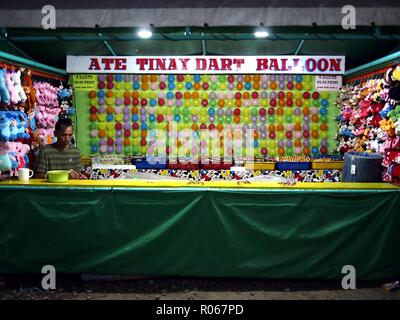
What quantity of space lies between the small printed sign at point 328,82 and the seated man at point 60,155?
479 cm

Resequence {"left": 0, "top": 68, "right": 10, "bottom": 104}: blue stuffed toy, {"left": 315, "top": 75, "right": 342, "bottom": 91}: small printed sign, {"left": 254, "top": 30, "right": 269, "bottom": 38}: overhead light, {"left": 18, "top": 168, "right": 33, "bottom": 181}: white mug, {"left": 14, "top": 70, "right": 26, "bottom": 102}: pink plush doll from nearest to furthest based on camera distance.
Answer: {"left": 254, "top": 30, "right": 269, "bottom": 38}: overhead light
{"left": 18, "top": 168, "right": 33, "bottom": 181}: white mug
{"left": 0, "top": 68, "right": 10, "bottom": 104}: blue stuffed toy
{"left": 14, "top": 70, "right": 26, "bottom": 102}: pink plush doll
{"left": 315, "top": 75, "right": 342, "bottom": 91}: small printed sign

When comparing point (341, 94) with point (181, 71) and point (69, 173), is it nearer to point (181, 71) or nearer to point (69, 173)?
point (181, 71)

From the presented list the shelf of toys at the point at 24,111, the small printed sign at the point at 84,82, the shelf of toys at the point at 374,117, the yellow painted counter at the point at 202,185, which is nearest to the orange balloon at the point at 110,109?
the small printed sign at the point at 84,82

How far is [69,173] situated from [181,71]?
11.4ft

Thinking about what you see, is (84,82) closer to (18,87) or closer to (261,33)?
(18,87)

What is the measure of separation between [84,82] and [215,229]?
4900 millimetres

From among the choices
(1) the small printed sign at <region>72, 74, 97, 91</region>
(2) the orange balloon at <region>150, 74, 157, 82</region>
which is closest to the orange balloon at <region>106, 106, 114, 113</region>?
(1) the small printed sign at <region>72, 74, 97, 91</region>

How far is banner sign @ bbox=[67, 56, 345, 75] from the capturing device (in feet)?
23.7

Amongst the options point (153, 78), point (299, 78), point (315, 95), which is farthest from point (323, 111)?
point (153, 78)

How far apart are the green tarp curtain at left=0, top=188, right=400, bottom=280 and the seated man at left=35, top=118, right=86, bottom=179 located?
1025 mm

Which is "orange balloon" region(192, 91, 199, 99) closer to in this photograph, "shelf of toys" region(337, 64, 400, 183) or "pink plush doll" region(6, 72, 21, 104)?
"shelf of toys" region(337, 64, 400, 183)

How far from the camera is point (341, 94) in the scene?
7.25 m

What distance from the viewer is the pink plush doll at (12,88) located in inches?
203

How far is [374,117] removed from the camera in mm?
5879
